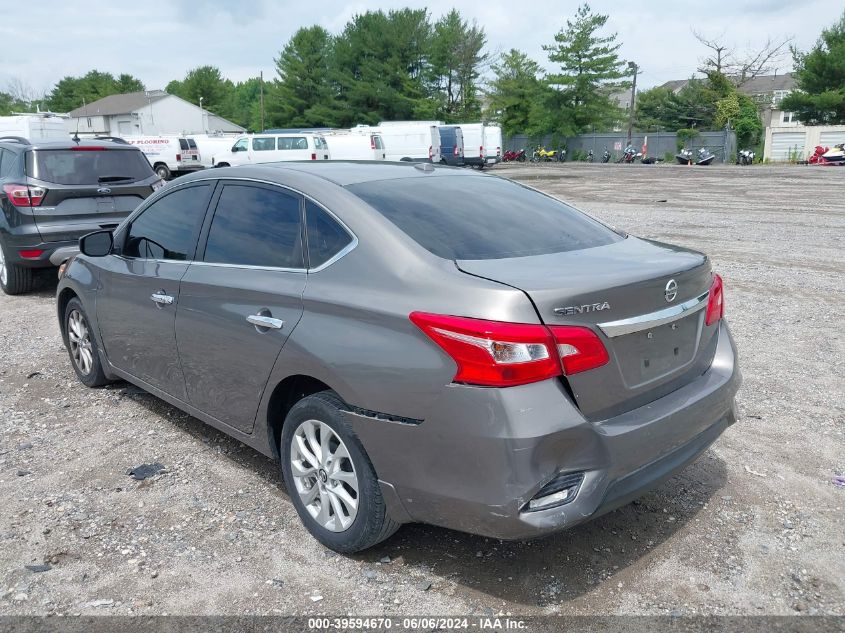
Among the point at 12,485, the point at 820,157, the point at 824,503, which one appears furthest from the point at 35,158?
the point at 820,157

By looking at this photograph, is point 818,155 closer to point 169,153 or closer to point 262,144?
point 262,144

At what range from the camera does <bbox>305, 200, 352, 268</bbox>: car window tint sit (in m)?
3.07

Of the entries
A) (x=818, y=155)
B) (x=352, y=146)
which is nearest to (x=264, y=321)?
(x=352, y=146)

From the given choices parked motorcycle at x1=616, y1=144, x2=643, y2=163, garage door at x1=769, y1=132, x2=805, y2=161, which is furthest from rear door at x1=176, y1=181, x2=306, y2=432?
parked motorcycle at x1=616, y1=144, x2=643, y2=163

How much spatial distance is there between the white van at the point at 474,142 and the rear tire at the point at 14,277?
33122 mm

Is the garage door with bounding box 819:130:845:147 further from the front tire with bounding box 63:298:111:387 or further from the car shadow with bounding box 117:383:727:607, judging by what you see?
the front tire with bounding box 63:298:111:387

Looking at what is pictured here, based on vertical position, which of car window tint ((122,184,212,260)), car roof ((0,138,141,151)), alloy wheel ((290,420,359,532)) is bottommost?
alloy wheel ((290,420,359,532))

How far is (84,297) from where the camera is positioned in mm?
4863

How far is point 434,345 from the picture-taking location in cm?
254

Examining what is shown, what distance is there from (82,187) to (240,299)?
575cm

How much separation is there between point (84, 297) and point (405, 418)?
325cm

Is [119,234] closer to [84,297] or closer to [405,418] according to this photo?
[84,297]

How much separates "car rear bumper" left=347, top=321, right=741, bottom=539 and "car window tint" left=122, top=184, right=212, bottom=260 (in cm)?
179

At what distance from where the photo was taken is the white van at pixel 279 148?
27.8 m
